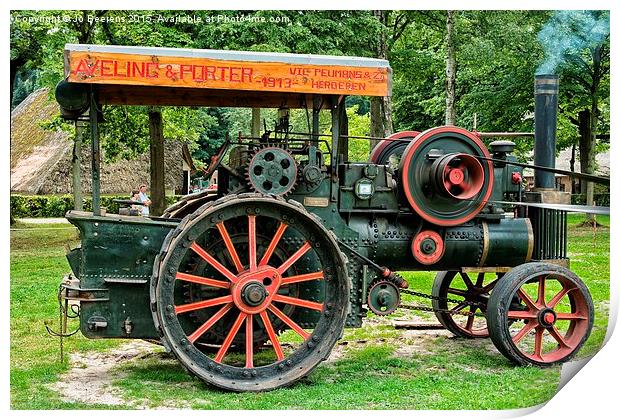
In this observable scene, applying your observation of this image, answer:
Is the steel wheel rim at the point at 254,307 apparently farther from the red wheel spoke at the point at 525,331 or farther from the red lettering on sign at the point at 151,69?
the red wheel spoke at the point at 525,331

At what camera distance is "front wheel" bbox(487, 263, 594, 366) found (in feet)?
25.6

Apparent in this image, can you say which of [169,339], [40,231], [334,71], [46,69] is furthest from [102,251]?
[40,231]

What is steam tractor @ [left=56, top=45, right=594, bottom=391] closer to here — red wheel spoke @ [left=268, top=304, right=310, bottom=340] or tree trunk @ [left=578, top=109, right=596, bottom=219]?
red wheel spoke @ [left=268, top=304, right=310, bottom=340]

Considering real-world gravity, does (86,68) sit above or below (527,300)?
above

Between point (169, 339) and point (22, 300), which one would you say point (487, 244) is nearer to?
point (169, 339)

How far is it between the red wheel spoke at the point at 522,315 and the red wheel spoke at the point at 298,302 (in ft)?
5.68

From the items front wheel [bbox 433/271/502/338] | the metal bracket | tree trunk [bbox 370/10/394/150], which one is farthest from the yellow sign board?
tree trunk [bbox 370/10/394/150]

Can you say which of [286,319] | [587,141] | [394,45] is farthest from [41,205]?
[286,319]

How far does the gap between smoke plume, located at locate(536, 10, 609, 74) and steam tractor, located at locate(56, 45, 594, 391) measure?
73cm

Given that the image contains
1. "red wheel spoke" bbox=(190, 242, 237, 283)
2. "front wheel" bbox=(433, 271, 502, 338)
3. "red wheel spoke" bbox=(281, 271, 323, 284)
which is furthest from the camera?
"front wheel" bbox=(433, 271, 502, 338)

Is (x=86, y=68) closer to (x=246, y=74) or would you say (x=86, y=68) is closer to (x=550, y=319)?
(x=246, y=74)

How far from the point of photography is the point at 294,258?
285 inches

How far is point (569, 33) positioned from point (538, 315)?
10.4ft

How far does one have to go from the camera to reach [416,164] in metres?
7.93
